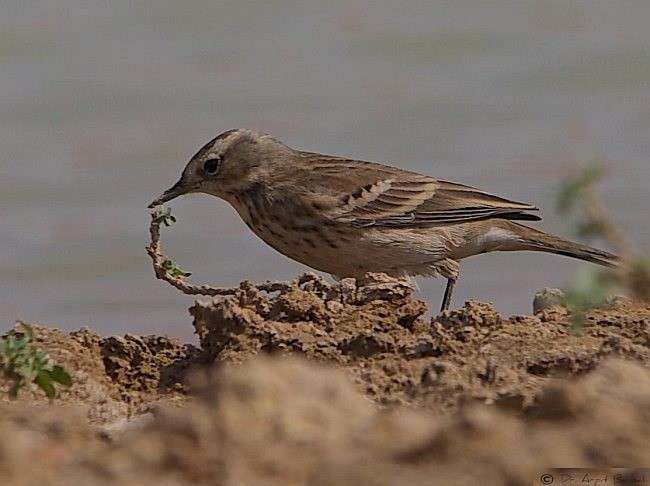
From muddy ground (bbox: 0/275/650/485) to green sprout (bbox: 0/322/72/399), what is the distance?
0.37ft

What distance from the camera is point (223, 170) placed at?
8.78 m

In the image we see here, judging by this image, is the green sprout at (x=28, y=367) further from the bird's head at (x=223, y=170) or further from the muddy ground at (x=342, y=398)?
the bird's head at (x=223, y=170)

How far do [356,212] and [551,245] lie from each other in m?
1.22

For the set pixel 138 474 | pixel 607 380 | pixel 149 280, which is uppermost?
pixel 149 280

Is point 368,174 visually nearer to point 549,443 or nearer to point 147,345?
point 147,345

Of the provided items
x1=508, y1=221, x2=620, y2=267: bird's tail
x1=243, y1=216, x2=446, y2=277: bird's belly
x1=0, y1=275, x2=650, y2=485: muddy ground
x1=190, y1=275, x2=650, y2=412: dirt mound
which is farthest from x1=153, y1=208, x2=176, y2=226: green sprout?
x1=508, y1=221, x2=620, y2=267: bird's tail

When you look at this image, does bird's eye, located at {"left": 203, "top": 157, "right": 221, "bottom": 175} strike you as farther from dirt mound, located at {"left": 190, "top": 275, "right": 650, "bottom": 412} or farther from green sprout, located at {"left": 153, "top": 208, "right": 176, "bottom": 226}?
dirt mound, located at {"left": 190, "top": 275, "right": 650, "bottom": 412}

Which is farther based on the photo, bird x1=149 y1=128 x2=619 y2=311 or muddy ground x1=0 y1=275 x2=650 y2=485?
bird x1=149 y1=128 x2=619 y2=311

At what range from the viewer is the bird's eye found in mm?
8773

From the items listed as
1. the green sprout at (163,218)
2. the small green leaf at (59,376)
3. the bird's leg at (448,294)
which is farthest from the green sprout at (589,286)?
the bird's leg at (448,294)

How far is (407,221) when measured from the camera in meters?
8.69

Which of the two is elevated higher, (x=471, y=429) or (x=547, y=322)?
(x=547, y=322)

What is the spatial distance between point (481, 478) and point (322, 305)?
2.98 m

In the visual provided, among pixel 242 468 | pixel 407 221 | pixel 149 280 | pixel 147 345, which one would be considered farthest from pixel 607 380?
pixel 149 280
